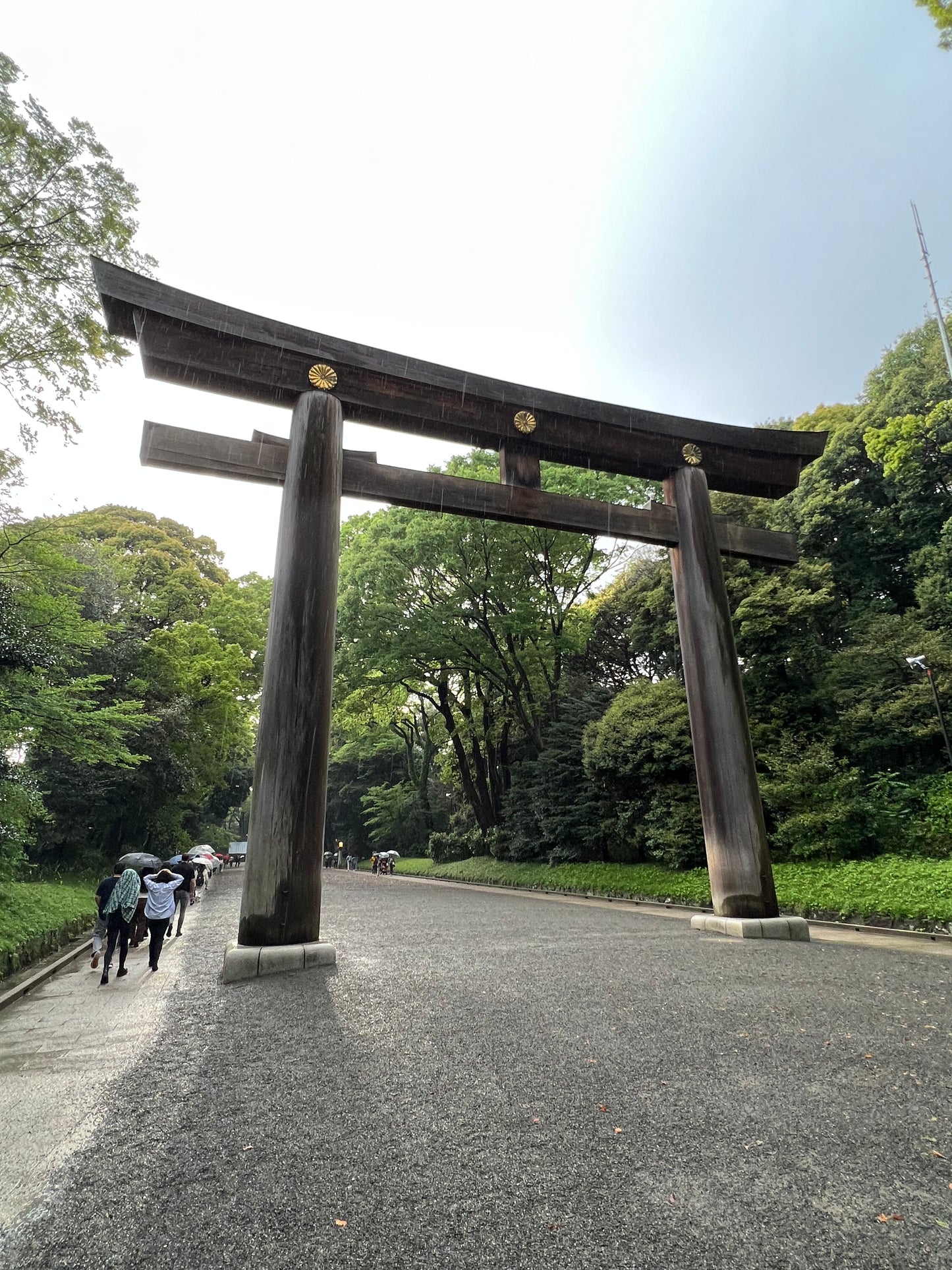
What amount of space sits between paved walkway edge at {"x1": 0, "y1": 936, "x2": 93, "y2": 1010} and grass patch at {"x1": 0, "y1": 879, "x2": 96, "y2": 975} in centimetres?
26

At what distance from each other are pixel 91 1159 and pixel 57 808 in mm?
16504

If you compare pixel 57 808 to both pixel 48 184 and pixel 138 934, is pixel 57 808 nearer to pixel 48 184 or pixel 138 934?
pixel 138 934

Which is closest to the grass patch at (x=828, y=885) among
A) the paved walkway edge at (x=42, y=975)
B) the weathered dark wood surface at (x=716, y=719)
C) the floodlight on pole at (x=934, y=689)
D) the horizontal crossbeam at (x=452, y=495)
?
the weathered dark wood surface at (x=716, y=719)

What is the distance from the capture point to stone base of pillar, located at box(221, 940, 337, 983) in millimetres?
5469

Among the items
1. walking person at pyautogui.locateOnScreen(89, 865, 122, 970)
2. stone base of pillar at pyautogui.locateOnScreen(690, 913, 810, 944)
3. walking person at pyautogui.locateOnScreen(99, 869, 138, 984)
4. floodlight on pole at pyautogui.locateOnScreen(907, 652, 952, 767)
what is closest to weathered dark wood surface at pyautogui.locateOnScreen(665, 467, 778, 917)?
stone base of pillar at pyautogui.locateOnScreen(690, 913, 810, 944)

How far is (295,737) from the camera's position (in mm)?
6160

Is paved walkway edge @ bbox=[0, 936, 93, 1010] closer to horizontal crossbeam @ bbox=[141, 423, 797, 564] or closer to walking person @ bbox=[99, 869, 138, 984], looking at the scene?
walking person @ bbox=[99, 869, 138, 984]

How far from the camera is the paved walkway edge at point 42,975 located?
20.0 feet

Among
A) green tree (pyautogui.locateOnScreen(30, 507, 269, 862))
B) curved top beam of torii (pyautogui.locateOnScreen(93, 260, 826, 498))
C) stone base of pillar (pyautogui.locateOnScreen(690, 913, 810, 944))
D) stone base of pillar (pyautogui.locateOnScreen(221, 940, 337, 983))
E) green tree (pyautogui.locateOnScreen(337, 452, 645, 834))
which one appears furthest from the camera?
green tree (pyautogui.locateOnScreen(337, 452, 645, 834))

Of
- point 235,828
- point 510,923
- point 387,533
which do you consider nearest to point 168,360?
point 510,923

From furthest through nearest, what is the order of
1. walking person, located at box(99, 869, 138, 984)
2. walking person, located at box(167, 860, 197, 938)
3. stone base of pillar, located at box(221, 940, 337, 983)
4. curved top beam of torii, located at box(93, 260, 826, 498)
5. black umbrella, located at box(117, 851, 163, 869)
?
walking person, located at box(167, 860, 197, 938) → black umbrella, located at box(117, 851, 163, 869) → curved top beam of torii, located at box(93, 260, 826, 498) → walking person, located at box(99, 869, 138, 984) → stone base of pillar, located at box(221, 940, 337, 983)

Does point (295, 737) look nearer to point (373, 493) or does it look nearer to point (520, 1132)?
point (373, 493)

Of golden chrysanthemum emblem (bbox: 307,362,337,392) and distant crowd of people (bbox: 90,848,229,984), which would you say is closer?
distant crowd of people (bbox: 90,848,229,984)

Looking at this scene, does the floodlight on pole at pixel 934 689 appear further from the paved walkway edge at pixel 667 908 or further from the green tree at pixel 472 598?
the green tree at pixel 472 598
